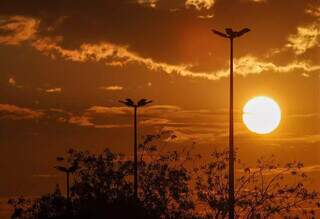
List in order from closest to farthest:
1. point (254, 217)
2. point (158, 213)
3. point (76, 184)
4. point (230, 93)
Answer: point (230, 93) → point (254, 217) → point (158, 213) → point (76, 184)

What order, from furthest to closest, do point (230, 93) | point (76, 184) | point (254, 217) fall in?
1. point (76, 184)
2. point (254, 217)
3. point (230, 93)

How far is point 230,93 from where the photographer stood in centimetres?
3841

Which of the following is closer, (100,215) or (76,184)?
(100,215)

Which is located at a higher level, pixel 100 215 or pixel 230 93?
pixel 230 93

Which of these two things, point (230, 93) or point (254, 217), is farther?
point (254, 217)

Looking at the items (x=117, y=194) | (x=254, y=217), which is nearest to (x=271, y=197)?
(x=254, y=217)

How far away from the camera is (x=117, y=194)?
5175 cm

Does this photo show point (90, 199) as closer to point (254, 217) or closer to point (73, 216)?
point (73, 216)

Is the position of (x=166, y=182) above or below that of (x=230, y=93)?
below

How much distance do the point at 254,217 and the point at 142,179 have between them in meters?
8.42

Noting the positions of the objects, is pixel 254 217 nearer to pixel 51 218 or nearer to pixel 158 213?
pixel 158 213

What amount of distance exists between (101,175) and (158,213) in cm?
517

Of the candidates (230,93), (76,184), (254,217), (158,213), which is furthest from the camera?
(76,184)

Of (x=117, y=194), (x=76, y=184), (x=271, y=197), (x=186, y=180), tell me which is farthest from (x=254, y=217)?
(x=76, y=184)
